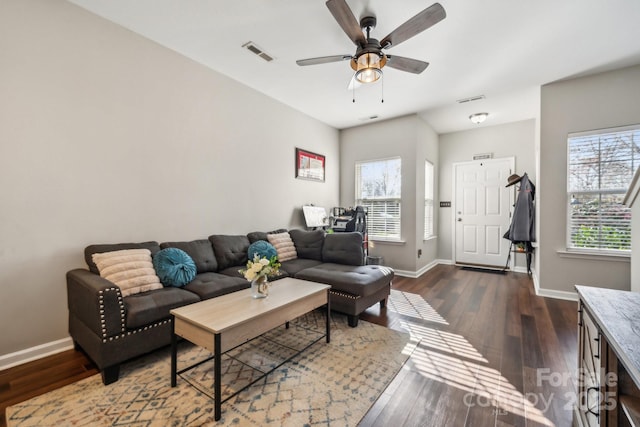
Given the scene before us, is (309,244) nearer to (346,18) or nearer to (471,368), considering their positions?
(471,368)

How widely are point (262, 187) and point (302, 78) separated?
1.63m

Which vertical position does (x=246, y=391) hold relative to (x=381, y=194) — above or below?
below

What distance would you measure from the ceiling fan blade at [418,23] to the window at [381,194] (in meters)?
2.94

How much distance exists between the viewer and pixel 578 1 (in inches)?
87.0

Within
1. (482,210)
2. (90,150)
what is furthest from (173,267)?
(482,210)

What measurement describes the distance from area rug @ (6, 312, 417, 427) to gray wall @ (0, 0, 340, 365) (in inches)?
36.3

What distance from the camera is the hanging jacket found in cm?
456

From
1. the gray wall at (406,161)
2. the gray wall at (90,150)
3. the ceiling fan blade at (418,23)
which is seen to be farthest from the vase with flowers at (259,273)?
the gray wall at (406,161)

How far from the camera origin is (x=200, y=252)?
3002mm

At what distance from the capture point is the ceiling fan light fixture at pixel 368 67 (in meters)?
2.46

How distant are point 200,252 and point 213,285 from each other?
624 mm

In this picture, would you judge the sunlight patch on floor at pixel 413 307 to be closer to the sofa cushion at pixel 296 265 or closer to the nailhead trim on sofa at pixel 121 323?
the sofa cushion at pixel 296 265

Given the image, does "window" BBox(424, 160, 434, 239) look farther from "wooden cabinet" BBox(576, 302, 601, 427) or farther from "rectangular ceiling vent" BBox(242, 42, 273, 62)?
"wooden cabinet" BBox(576, 302, 601, 427)

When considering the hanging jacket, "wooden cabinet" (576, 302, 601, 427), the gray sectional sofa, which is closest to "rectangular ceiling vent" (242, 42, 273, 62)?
the gray sectional sofa
